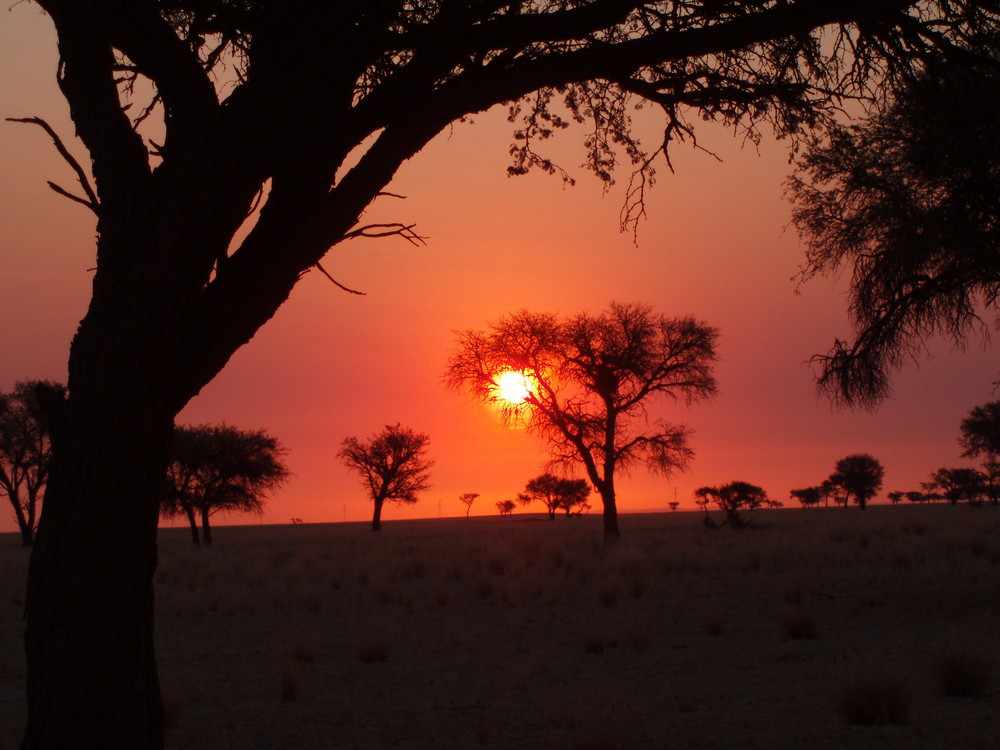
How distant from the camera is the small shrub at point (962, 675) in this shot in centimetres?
841

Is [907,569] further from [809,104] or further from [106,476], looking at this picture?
[106,476]

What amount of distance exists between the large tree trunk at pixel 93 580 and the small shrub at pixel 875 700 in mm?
6071

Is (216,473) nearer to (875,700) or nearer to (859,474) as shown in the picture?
(875,700)

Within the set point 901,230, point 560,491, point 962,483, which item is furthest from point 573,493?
point 901,230

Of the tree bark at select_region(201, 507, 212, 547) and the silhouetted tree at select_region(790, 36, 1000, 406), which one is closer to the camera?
the silhouetted tree at select_region(790, 36, 1000, 406)

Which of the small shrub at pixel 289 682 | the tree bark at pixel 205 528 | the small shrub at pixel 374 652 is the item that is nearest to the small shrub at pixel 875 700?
the small shrub at pixel 289 682

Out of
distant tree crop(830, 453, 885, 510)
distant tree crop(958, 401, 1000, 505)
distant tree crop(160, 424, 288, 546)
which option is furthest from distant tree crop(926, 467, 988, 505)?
distant tree crop(160, 424, 288, 546)

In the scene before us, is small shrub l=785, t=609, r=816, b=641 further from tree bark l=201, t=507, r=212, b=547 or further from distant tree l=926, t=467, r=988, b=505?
distant tree l=926, t=467, r=988, b=505

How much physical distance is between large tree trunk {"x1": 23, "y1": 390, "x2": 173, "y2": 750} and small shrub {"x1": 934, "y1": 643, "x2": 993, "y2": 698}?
24.7 feet

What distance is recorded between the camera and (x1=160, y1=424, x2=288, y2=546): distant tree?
167 feet

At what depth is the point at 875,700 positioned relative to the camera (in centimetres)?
764

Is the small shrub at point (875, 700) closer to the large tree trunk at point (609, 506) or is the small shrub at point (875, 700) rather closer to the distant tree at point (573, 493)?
the large tree trunk at point (609, 506)

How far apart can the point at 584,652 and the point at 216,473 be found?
145 ft

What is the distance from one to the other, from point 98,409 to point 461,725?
5521 mm
